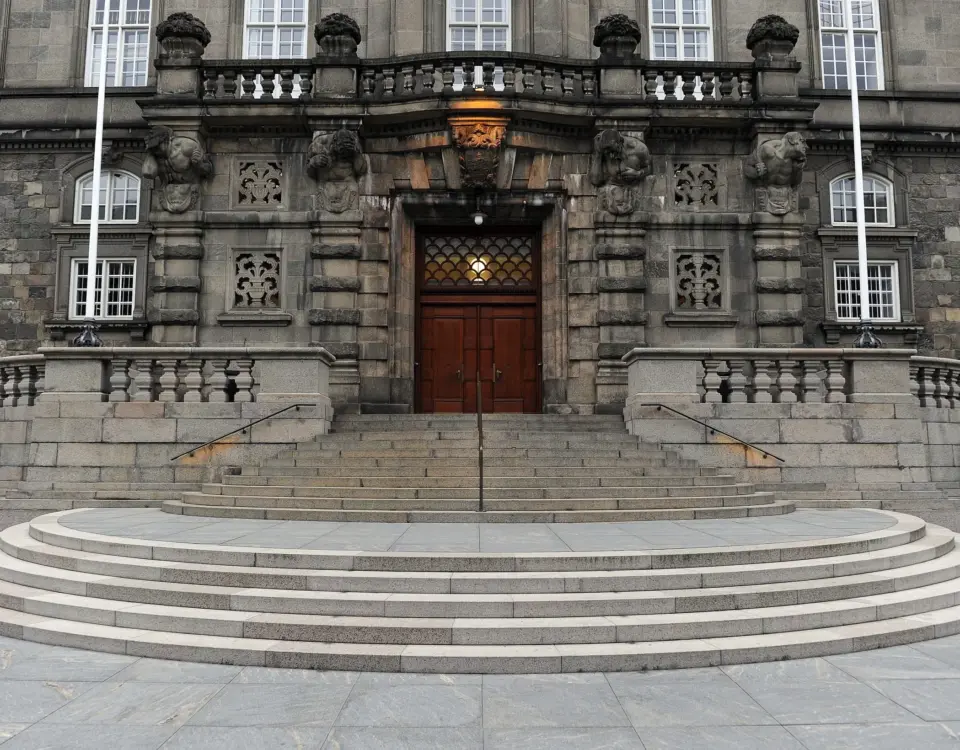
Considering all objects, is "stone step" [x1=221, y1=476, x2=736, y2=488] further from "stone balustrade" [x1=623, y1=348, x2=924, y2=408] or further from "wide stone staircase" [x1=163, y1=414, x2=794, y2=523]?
"stone balustrade" [x1=623, y1=348, x2=924, y2=408]

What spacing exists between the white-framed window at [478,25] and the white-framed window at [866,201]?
365 inches

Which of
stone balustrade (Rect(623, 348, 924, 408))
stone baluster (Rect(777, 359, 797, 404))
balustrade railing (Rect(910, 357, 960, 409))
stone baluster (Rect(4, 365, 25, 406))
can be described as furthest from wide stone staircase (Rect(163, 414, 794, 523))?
stone baluster (Rect(4, 365, 25, 406))

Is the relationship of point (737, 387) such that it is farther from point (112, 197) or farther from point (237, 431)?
point (112, 197)

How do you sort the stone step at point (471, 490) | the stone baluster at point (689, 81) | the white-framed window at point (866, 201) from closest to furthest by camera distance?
1. the stone step at point (471, 490)
2. the stone baluster at point (689, 81)
3. the white-framed window at point (866, 201)

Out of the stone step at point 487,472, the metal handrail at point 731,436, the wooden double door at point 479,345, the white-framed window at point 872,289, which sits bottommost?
the stone step at point 487,472

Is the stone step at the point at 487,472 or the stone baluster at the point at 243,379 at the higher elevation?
the stone baluster at the point at 243,379

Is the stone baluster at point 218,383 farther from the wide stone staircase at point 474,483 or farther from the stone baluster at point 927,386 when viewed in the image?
the stone baluster at point 927,386

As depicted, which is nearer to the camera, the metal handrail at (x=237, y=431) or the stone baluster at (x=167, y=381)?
the metal handrail at (x=237, y=431)

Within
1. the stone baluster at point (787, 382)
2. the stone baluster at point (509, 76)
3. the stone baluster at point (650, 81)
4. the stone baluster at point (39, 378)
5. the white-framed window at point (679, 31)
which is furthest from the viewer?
the white-framed window at point (679, 31)

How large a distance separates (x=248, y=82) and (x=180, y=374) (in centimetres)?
777

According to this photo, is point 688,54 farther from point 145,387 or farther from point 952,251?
point 145,387

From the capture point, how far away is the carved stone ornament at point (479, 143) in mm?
16500

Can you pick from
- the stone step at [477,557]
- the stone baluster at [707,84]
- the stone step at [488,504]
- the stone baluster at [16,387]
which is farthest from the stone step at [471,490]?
the stone baluster at [707,84]

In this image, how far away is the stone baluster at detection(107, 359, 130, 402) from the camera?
1339 cm
